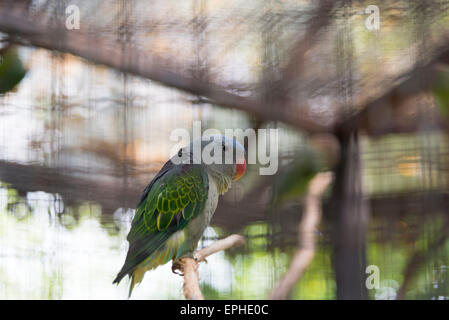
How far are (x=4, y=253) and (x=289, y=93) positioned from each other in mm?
807

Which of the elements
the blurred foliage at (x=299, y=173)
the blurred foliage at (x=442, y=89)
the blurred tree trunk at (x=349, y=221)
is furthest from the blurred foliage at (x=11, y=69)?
the blurred foliage at (x=442, y=89)

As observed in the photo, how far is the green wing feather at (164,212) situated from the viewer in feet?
2.56

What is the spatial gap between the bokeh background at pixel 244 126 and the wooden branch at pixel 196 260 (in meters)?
0.04

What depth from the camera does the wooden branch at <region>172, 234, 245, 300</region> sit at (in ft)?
2.40

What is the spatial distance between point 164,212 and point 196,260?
14 cm

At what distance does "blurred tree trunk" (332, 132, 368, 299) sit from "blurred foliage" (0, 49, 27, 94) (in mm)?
834

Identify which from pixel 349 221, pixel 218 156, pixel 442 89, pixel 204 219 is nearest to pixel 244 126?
pixel 218 156

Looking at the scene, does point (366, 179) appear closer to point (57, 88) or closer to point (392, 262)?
point (392, 262)

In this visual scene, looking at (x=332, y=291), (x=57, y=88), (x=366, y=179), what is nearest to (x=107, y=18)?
(x=57, y=88)

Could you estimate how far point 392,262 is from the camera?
89 centimetres

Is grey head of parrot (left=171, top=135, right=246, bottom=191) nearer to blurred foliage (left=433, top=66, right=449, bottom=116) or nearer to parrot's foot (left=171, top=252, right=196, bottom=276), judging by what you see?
parrot's foot (left=171, top=252, right=196, bottom=276)

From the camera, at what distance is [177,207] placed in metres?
0.80

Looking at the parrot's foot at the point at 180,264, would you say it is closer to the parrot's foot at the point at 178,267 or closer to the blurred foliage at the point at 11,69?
the parrot's foot at the point at 178,267

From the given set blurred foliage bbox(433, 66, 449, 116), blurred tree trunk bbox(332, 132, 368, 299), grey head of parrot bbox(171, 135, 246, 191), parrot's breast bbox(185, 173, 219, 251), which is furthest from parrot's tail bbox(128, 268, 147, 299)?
blurred foliage bbox(433, 66, 449, 116)
